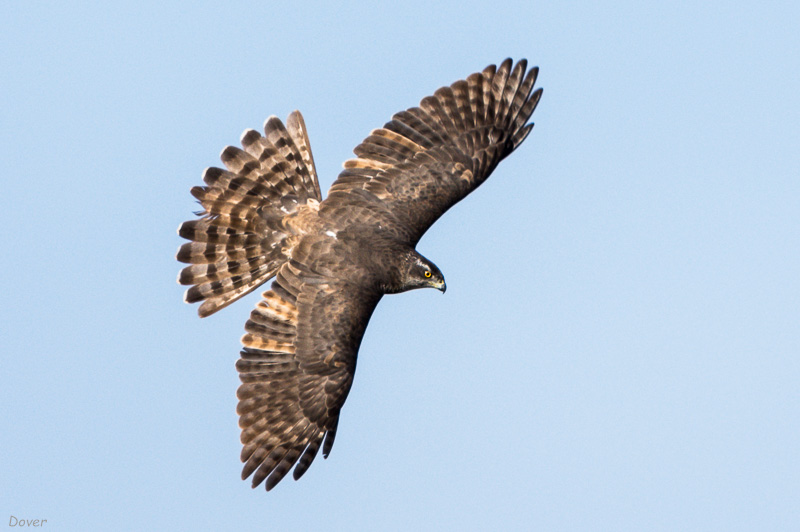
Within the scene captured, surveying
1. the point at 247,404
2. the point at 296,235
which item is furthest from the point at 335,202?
the point at 247,404

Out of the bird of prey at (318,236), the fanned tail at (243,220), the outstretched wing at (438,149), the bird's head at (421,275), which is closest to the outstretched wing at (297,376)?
the bird of prey at (318,236)

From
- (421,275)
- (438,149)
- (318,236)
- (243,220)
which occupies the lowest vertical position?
(421,275)

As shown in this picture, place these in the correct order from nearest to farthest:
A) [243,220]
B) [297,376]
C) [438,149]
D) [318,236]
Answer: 1. [297,376]
2. [318,236]
3. [243,220]
4. [438,149]

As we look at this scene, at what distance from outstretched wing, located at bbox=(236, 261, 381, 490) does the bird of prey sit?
1 centimetres

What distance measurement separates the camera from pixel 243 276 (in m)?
15.7

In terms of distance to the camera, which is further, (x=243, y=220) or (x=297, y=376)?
(x=243, y=220)

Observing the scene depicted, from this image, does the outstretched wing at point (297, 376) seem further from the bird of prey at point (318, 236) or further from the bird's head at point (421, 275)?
the bird's head at point (421, 275)

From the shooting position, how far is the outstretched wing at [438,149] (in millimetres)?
15625

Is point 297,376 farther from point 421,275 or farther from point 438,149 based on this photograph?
point 438,149

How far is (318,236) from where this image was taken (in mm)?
15281

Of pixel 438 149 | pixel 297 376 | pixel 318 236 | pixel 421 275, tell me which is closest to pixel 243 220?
pixel 318 236

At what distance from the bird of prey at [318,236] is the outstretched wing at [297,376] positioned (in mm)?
13

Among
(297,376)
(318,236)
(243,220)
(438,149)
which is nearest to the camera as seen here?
(297,376)

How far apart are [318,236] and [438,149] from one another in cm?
213
